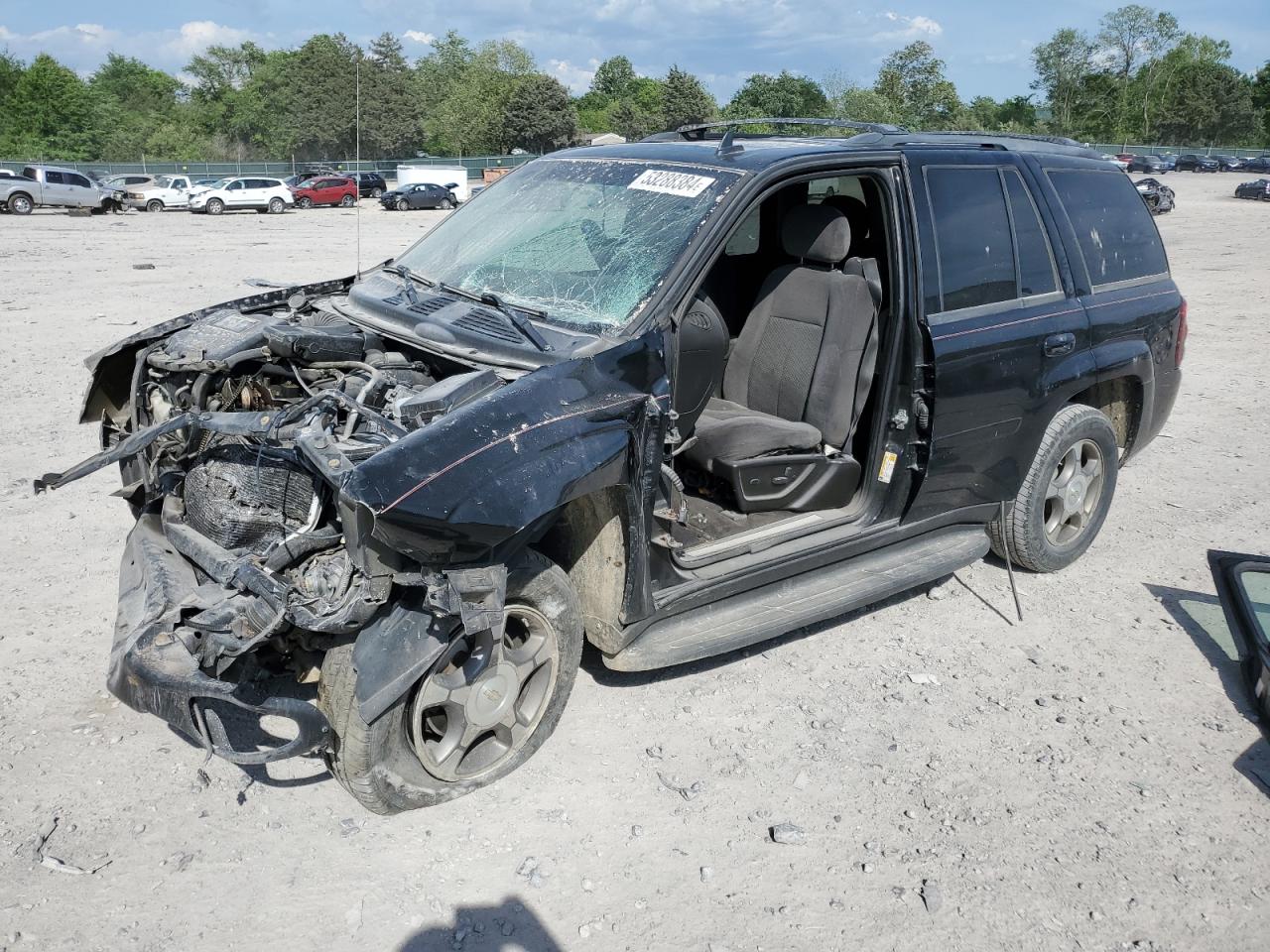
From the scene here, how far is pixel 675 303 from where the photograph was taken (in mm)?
3588

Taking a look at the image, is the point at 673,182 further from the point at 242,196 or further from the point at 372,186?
the point at 372,186

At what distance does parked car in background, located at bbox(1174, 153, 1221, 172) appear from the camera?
65188mm

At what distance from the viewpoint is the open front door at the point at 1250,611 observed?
3.94 meters

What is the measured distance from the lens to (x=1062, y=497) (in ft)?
16.7

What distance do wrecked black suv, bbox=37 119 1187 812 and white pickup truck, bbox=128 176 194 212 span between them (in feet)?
114

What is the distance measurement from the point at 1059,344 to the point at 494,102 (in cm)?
7553

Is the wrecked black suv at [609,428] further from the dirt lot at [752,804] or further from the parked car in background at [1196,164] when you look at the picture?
the parked car in background at [1196,164]

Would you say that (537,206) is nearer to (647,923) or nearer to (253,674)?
(253,674)

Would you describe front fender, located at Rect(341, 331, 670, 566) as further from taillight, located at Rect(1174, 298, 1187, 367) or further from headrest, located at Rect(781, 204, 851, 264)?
taillight, located at Rect(1174, 298, 1187, 367)

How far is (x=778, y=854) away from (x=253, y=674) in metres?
1.77

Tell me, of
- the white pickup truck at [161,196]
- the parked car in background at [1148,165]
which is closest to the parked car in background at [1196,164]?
the parked car in background at [1148,165]

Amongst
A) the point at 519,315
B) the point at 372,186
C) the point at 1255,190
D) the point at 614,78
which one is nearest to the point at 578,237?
the point at 519,315

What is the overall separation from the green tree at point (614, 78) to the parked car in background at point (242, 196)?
7946 cm

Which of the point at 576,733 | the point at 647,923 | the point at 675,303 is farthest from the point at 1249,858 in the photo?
the point at 675,303
